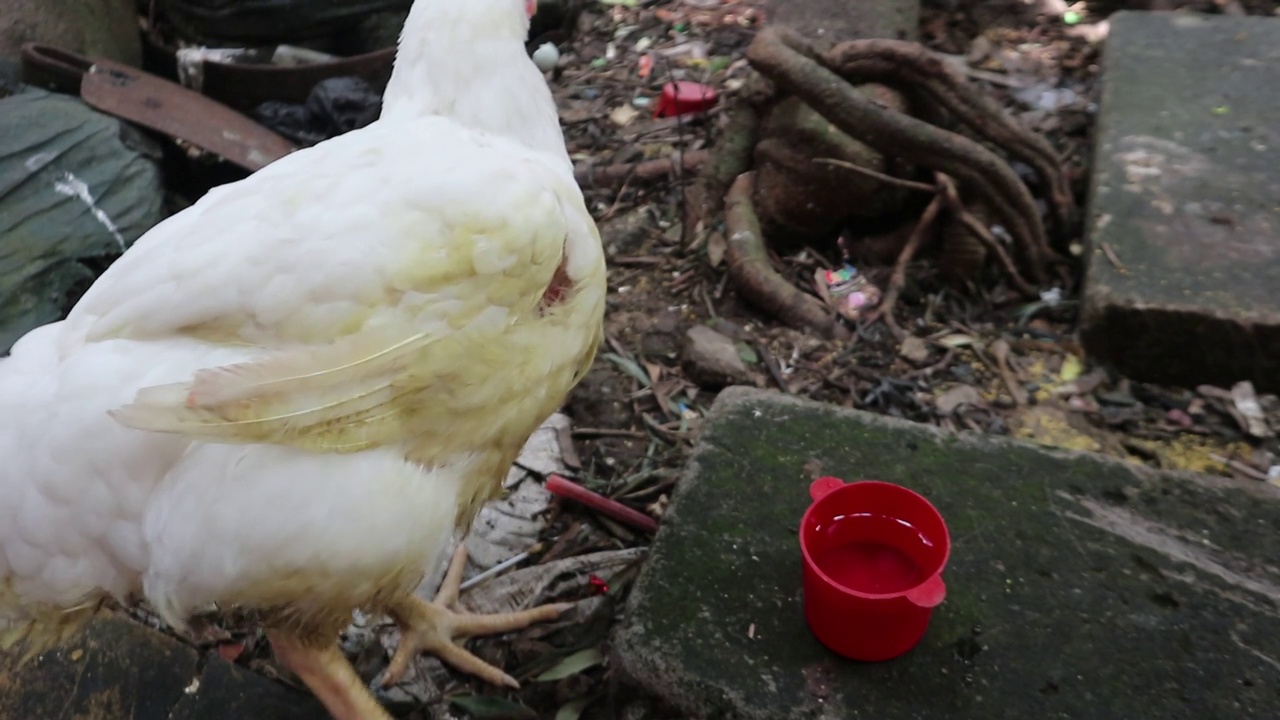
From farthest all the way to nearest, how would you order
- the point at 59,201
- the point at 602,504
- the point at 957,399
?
the point at 59,201 < the point at 957,399 < the point at 602,504

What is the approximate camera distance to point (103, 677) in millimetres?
2055

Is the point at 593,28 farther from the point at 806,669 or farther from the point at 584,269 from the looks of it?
the point at 806,669

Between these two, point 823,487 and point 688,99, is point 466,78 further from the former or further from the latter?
point 688,99

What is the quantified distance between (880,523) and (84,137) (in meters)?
3.14

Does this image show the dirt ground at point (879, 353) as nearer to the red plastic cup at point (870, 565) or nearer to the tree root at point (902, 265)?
the tree root at point (902, 265)

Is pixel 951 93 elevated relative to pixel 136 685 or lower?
elevated

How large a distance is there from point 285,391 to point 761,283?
6.94 feet

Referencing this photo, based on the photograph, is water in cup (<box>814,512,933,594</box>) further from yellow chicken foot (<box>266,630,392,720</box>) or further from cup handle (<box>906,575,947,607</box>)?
yellow chicken foot (<box>266,630,392,720</box>)

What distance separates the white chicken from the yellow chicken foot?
0.63 ft

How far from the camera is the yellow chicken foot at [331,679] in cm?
186

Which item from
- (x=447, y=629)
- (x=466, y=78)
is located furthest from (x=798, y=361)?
(x=466, y=78)

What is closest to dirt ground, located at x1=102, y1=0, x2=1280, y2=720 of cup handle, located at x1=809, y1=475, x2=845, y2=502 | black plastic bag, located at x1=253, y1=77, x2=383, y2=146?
cup handle, located at x1=809, y1=475, x2=845, y2=502

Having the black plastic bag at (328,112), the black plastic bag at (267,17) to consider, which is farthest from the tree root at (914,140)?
the black plastic bag at (267,17)

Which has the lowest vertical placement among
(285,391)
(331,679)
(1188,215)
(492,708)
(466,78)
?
(492,708)
